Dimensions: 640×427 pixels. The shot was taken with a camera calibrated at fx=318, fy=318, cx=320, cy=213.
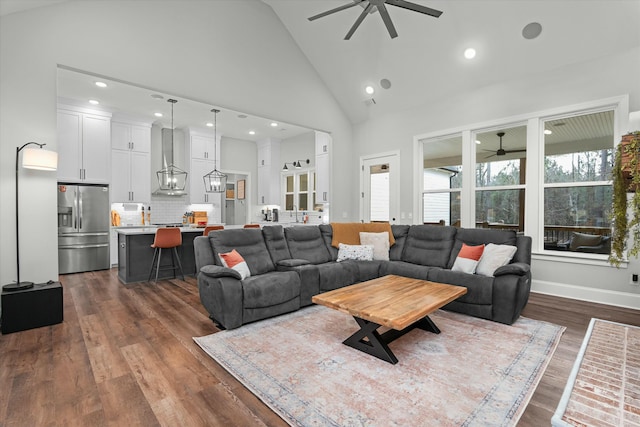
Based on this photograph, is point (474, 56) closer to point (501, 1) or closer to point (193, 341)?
point (501, 1)

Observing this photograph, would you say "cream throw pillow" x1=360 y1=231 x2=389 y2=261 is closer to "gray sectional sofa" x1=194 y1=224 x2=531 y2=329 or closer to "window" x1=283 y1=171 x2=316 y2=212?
"gray sectional sofa" x1=194 y1=224 x2=531 y2=329

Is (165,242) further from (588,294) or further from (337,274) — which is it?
(588,294)

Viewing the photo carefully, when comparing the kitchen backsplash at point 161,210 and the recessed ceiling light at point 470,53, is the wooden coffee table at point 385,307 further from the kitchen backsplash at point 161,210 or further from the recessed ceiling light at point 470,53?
the kitchen backsplash at point 161,210

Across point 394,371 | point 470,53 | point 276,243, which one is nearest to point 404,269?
point 276,243

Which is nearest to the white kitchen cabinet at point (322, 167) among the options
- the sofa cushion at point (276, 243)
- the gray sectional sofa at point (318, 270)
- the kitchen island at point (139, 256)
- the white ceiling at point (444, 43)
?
the white ceiling at point (444, 43)

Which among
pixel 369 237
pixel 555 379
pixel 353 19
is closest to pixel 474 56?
pixel 353 19

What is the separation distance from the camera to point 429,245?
14.9 feet

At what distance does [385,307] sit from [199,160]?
22.6 feet

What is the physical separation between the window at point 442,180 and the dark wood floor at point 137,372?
2045 mm

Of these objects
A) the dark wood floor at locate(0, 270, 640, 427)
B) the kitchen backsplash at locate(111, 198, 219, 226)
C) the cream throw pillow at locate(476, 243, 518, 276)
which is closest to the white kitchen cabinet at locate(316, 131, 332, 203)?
the kitchen backsplash at locate(111, 198, 219, 226)

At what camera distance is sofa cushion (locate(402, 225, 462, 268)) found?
14.3 feet

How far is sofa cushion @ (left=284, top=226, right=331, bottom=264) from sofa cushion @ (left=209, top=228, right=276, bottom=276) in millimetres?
467

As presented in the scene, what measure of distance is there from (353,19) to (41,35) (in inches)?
160

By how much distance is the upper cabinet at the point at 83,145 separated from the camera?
6.02m
